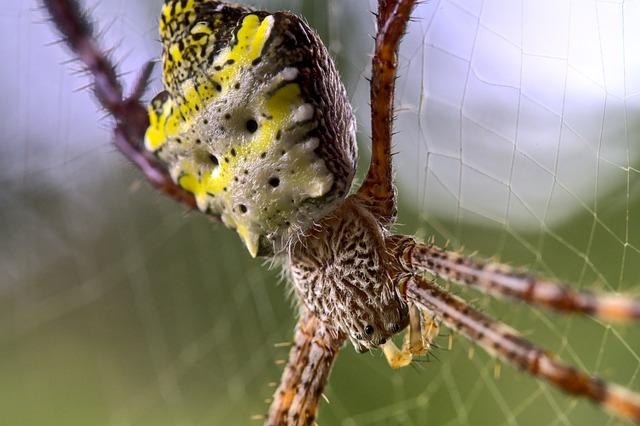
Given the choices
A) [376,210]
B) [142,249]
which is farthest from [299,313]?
[142,249]

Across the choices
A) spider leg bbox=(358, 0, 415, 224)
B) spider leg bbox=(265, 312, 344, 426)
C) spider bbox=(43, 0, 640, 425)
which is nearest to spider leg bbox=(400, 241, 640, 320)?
spider bbox=(43, 0, 640, 425)

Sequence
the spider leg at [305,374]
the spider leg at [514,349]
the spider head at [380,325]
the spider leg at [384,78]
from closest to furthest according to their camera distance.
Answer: the spider leg at [514,349] < the spider leg at [384,78] < the spider head at [380,325] < the spider leg at [305,374]

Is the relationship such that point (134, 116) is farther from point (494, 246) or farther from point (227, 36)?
point (494, 246)

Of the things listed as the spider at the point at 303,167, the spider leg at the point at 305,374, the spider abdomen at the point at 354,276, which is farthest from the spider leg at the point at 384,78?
the spider leg at the point at 305,374

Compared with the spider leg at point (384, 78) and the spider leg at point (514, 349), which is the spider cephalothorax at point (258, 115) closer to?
the spider leg at point (384, 78)

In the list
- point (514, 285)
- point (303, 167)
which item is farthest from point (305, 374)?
point (514, 285)
